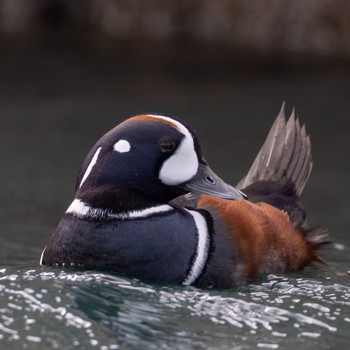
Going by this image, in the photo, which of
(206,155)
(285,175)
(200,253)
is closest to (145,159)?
(200,253)

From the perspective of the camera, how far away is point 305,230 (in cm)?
573

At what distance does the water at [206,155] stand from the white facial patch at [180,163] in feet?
1.52

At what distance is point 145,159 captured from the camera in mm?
4621

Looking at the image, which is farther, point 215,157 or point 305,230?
point 215,157

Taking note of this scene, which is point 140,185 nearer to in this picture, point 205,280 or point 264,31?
point 205,280

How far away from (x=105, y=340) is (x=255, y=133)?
19.0ft

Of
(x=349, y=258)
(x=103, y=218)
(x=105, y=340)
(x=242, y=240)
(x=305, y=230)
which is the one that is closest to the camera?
(x=105, y=340)

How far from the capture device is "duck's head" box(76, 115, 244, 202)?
15.1 feet

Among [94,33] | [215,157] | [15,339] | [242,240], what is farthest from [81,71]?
[15,339]

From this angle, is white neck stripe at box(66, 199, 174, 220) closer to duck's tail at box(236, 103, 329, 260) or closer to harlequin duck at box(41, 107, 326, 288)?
harlequin duck at box(41, 107, 326, 288)

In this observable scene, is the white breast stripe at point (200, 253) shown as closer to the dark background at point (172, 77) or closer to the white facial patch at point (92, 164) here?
the white facial patch at point (92, 164)

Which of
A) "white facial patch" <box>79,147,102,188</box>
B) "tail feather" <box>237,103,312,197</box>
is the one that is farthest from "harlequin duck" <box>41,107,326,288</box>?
"tail feather" <box>237,103,312,197</box>

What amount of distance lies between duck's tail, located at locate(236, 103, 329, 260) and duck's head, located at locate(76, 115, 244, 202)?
3.71 feet

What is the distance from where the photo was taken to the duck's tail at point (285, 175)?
5.80 m
